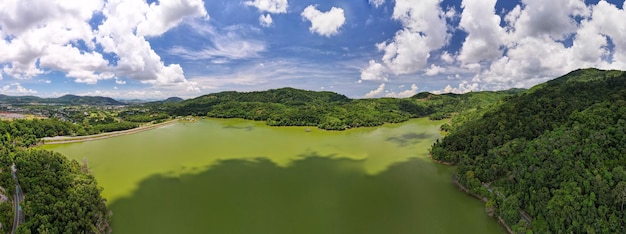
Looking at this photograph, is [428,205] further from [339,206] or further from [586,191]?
[586,191]

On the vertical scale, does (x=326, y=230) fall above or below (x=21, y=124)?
below

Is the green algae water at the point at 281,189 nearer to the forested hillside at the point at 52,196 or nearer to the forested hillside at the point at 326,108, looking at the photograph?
the forested hillside at the point at 52,196

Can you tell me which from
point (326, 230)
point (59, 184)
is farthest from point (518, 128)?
point (59, 184)

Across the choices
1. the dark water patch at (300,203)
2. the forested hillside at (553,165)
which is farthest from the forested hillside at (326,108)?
the dark water patch at (300,203)

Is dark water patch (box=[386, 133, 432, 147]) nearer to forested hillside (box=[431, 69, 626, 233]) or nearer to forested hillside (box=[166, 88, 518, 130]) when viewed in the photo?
forested hillside (box=[431, 69, 626, 233])

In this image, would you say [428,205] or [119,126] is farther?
[119,126]
